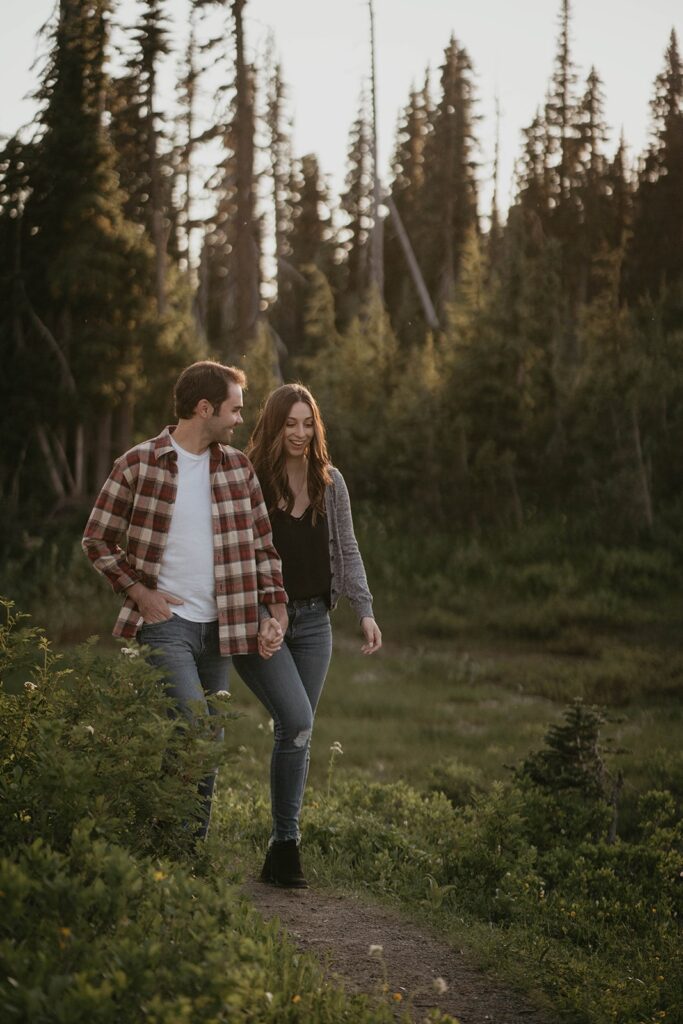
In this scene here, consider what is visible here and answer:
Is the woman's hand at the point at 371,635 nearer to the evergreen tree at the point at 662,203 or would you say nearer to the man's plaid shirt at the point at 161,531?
the man's plaid shirt at the point at 161,531

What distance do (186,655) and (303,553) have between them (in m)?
0.87

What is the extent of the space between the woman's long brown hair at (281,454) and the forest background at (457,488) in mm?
1489

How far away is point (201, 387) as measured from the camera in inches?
182

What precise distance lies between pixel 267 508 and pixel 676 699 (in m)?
7.31

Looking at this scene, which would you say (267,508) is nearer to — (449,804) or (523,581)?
(449,804)

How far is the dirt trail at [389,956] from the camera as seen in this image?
4.14 m

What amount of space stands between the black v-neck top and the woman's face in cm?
31

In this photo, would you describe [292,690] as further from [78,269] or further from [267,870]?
[78,269]

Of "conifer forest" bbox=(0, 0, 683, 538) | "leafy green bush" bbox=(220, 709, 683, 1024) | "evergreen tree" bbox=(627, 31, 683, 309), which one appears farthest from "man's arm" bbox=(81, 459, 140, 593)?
"evergreen tree" bbox=(627, 31, 683, 309)

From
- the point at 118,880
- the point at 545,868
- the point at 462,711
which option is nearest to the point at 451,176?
the point at 462,711

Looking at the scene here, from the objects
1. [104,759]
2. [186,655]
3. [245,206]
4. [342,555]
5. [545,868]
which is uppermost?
[245,206]

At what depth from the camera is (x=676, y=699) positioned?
11.2m

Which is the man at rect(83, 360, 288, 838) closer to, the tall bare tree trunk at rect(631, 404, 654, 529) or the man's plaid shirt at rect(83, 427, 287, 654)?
the man's plaid shirt at rect(83, 427, 287, 654)

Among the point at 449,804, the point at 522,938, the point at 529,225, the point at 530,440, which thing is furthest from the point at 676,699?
the point at 529,225
